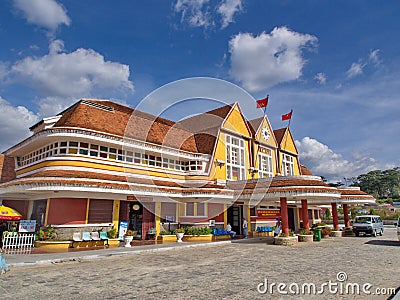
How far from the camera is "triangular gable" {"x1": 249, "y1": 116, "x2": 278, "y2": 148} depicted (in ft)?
99.9

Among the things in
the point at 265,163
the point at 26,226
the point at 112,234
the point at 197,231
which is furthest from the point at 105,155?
the point at 265,163

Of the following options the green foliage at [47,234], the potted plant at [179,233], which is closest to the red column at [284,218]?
the potted plant at [179,233]

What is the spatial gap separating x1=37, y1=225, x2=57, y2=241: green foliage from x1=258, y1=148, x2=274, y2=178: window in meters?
19.9

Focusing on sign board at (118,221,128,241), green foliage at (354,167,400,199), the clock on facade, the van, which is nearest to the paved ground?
sign board at (118,221,128,241)

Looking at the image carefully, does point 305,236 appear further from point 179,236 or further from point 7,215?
point 7,215

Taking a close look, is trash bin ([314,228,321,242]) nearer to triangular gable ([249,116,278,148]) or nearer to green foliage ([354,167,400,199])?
triangular gable ([249,116,278,148])

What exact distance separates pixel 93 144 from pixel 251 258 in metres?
12.7

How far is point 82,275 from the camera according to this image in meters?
9.82

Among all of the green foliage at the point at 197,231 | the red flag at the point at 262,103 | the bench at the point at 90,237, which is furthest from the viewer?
the red flag at the point at 262,103

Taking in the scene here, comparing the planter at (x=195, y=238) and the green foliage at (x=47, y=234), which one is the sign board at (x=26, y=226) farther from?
the planter at (x=195, y=238)

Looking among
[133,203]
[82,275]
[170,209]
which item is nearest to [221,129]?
[170,209]

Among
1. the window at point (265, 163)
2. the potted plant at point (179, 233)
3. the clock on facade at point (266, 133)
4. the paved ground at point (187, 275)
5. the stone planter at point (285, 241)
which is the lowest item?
the paved ground at point (187, 275)

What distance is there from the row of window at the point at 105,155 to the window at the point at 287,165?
13387 millimetres

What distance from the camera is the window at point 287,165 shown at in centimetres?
3412
